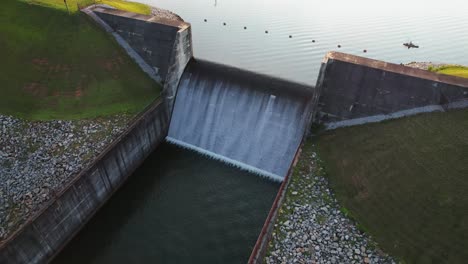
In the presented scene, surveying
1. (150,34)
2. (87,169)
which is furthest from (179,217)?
(150,34)

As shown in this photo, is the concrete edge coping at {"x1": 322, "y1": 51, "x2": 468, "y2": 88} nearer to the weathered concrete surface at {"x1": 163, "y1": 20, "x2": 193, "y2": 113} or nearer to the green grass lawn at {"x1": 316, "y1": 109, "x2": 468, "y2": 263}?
the green grass lawn at {"x1": 316, "y1": 109, "x2": 468, "y2": 263}

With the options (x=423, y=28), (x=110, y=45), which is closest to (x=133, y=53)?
(x=110, y=45)

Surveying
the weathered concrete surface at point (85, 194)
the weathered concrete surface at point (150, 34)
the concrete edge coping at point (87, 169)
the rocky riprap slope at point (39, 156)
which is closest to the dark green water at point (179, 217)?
the weathered concrete surface at point (85, 194)

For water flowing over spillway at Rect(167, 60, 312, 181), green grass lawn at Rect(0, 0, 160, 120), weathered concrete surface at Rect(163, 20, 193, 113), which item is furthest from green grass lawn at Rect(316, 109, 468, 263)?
green grass lawn at Rect(0, 0, 160, 120)

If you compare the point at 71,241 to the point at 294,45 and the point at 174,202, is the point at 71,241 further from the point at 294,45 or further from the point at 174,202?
the point at 294,45

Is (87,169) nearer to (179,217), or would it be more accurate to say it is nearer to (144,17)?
(179,217)

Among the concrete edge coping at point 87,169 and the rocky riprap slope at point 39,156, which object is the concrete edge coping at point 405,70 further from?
the rocky riprap slope at point 39,156
